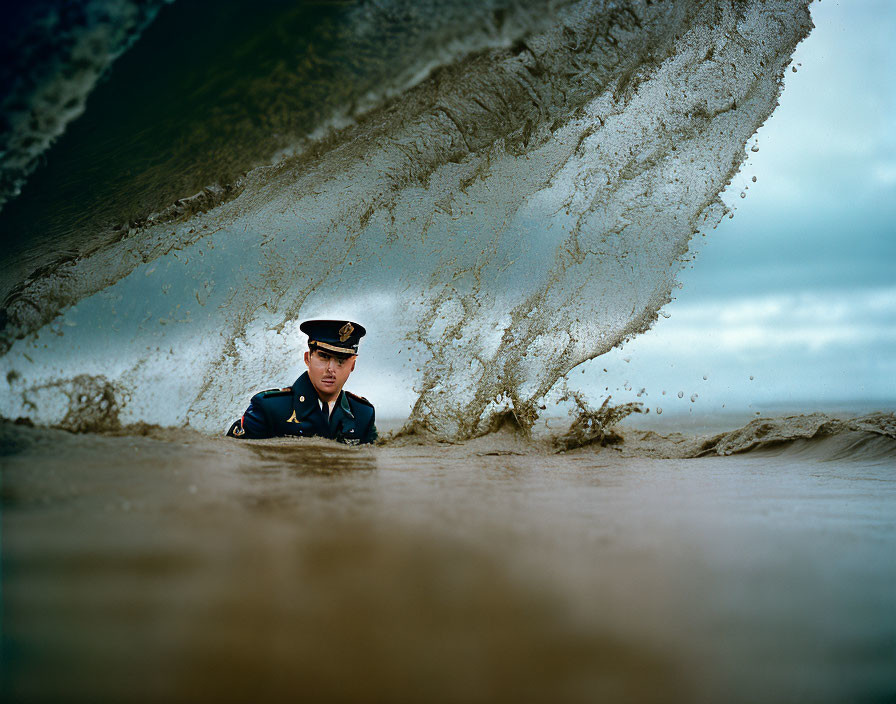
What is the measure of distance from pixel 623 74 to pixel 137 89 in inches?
109

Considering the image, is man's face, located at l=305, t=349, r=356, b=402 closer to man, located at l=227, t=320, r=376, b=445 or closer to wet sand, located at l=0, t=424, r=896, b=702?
man, located at l=227, t=320, r=376, b=445

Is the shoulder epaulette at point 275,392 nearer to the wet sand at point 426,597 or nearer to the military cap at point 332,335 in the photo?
the military cap at point 332,335

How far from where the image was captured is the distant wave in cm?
241

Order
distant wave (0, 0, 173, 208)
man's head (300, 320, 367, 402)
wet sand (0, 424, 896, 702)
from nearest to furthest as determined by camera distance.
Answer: wet sand (0, 424, 896, 702) → distant wave (0, 0, 173, 208) → man's head (300, 320, 367, 402)

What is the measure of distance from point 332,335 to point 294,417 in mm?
721

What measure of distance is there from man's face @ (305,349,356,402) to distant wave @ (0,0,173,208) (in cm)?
252

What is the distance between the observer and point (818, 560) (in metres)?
1.31

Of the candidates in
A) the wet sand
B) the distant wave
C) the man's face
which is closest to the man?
the man's face

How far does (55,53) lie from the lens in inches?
97.7

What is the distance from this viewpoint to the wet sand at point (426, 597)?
0.78 meters

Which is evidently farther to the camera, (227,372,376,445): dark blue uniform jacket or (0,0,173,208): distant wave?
(227,372,376,445): dark blue uniform jacket

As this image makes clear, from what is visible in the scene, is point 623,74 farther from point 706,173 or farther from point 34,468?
point 34,468

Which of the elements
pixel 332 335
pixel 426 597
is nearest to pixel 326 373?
pixel 332 335

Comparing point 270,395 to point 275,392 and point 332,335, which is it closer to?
point 275,392
